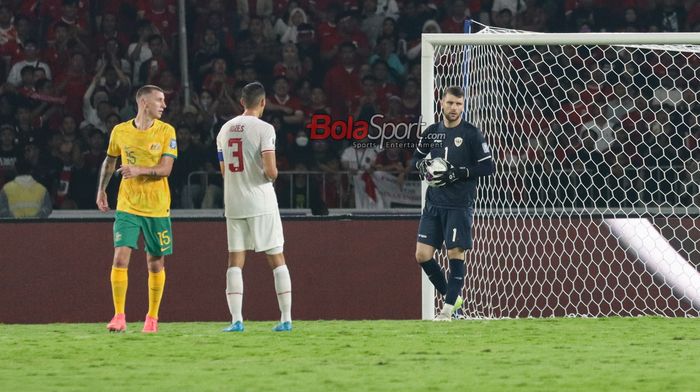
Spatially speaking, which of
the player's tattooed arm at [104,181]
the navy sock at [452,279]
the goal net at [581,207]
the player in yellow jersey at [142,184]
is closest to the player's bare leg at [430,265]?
the navy sock at [452,279]

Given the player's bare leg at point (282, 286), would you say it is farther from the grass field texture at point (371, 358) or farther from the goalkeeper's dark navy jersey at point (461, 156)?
the goalkeeper's dark navy jersey at point (461, 156)

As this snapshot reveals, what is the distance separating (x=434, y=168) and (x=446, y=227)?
18.1 inches

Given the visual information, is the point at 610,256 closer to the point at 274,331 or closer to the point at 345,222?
the point at 345,222

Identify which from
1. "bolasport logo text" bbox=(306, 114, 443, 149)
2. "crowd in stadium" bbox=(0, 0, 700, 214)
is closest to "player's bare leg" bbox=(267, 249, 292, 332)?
"crowd in stadium" bbox=(0, 0, 700, 214)

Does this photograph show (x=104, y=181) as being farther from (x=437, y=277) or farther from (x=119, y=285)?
(x=437, y=277)

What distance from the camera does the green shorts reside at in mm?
9141

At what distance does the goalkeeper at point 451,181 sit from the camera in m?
9.70

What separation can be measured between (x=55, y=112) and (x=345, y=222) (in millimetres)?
3990

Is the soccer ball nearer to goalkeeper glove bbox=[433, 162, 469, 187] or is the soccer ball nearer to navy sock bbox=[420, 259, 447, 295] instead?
goalkeeper glove bbox=[433, 162, 469, 187]

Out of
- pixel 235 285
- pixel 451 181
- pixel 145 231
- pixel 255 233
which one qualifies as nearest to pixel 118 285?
pixel 145 231

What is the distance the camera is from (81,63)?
590 inches

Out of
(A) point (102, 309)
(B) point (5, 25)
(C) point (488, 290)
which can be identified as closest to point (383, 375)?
(C) point (488, 290)

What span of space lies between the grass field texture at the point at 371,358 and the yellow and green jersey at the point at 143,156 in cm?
85

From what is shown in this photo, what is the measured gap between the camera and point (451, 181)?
9719mm
